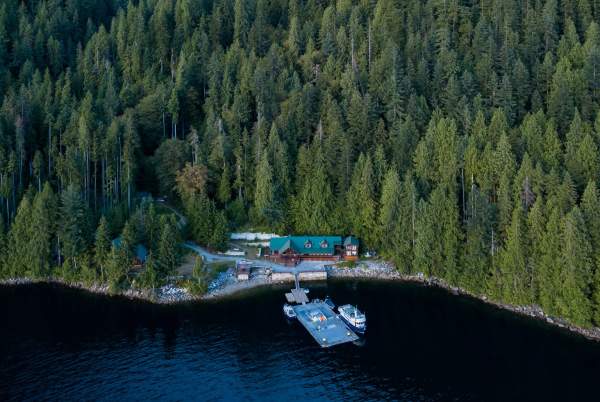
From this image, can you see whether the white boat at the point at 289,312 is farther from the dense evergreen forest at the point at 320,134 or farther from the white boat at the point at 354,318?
the dense evergreen forest at the point at 320,134

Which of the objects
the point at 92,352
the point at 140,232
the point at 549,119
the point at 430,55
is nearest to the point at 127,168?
the point at 140,232

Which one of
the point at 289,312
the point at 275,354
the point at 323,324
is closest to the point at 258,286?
the point at 289,312

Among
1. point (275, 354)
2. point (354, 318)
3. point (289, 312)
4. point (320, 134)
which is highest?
point (320, 134)

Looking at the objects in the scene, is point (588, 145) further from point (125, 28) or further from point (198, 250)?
point (125, 28)

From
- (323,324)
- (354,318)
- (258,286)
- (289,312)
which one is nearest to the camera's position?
(354,318)

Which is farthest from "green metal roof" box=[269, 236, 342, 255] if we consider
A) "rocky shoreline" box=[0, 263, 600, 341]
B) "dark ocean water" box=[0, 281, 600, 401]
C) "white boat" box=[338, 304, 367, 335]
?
"white boat" box=[338, 304, 367, 335]

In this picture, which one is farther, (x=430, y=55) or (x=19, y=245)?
(x=430, y=55)

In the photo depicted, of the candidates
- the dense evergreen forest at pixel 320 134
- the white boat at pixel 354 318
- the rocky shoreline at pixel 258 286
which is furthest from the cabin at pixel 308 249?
the white boat at pixel 354 318

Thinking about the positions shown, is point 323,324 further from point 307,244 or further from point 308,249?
point 307,244
